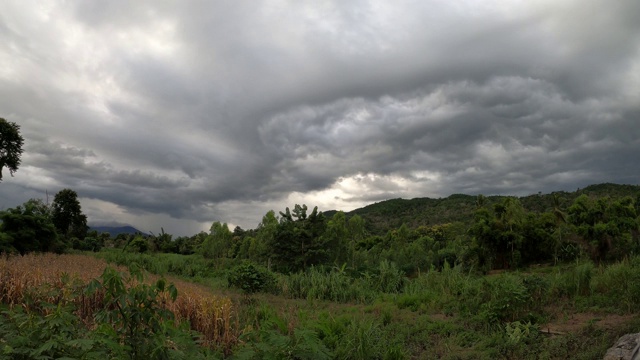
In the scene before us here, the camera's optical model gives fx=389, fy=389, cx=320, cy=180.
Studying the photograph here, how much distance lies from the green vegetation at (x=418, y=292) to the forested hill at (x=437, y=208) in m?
22.7

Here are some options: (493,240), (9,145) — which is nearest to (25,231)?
(9,145)

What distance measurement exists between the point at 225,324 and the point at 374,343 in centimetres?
250

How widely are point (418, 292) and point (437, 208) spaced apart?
174 feet

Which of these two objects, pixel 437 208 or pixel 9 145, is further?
pixel 437 208

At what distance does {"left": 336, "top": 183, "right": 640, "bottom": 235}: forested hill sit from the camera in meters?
45.6

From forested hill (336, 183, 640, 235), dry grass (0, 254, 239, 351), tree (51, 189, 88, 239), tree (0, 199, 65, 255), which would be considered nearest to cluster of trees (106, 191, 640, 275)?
dry grass (0, 254, 239, 351)

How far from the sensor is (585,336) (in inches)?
269

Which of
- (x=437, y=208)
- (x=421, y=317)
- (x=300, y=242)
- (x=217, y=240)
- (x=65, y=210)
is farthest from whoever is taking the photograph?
(x=437, y=208)

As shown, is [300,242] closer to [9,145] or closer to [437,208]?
[9,145]

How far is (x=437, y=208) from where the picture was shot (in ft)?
202

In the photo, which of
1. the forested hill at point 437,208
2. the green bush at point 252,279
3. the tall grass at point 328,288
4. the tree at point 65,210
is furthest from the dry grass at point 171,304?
the forested hill at point 437,208

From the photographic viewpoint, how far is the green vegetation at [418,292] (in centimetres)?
464

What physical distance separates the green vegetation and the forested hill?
22.7 metres

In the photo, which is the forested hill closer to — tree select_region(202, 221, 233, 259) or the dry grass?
tree select_region(202, 221, 233, 259)
